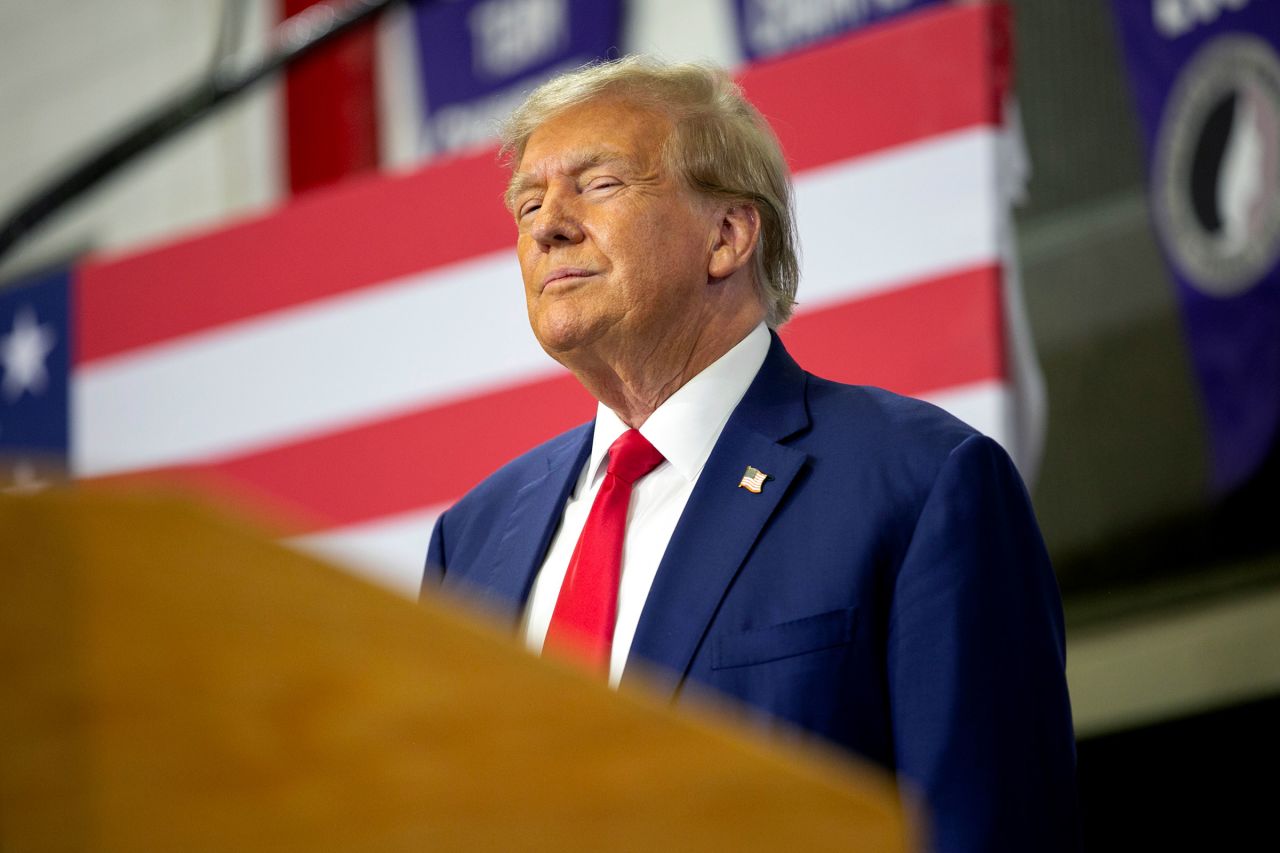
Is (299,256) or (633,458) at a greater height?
(299,256)

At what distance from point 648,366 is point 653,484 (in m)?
0.09

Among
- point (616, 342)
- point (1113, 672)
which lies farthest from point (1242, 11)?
point (616, 342)

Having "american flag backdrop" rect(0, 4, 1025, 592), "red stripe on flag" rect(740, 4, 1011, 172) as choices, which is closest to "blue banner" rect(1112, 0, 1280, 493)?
"american flag backdrop" rect(0, 4, 1025, 592)

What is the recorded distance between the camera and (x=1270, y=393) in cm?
296

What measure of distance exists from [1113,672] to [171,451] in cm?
177

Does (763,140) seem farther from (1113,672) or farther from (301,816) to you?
(1113,672)

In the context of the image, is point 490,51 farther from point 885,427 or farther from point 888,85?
point 885,427

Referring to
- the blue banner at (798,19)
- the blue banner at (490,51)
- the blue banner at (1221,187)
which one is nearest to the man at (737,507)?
the blue banner at (1221,187)

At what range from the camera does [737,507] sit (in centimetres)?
124

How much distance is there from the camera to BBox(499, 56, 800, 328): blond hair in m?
1.37

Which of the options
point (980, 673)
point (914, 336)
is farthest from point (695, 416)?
point (914, 336)

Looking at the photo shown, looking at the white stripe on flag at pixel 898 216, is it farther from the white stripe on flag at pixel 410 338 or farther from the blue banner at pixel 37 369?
Result: the blue banner at pixel 37 369

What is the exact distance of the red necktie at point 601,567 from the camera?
4.00ft

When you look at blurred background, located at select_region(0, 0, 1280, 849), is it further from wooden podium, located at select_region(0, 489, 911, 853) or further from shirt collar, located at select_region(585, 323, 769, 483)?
wooden podium, located at select_region(0, 489, 911, 853)
